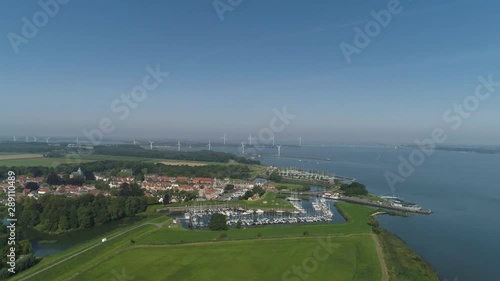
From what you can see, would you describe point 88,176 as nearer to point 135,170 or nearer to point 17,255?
point 135,170

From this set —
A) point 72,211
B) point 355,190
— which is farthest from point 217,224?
point 355,190

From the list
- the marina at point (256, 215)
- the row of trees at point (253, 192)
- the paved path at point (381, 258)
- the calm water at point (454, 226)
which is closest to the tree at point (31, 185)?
the marina at point (256, 215)

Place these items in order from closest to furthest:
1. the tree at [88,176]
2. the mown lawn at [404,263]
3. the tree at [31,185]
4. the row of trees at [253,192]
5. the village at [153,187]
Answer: the mown lawn at [404,263], the village at [153,187], the row of trees at [253,192], the tree at [31,185], the tree at [88,176]

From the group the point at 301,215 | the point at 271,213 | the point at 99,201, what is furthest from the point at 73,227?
the point at 301,215

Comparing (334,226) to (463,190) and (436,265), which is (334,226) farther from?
(463,190)

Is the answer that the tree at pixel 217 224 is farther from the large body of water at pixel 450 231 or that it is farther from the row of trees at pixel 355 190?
the row of trees at pixel 355 190
